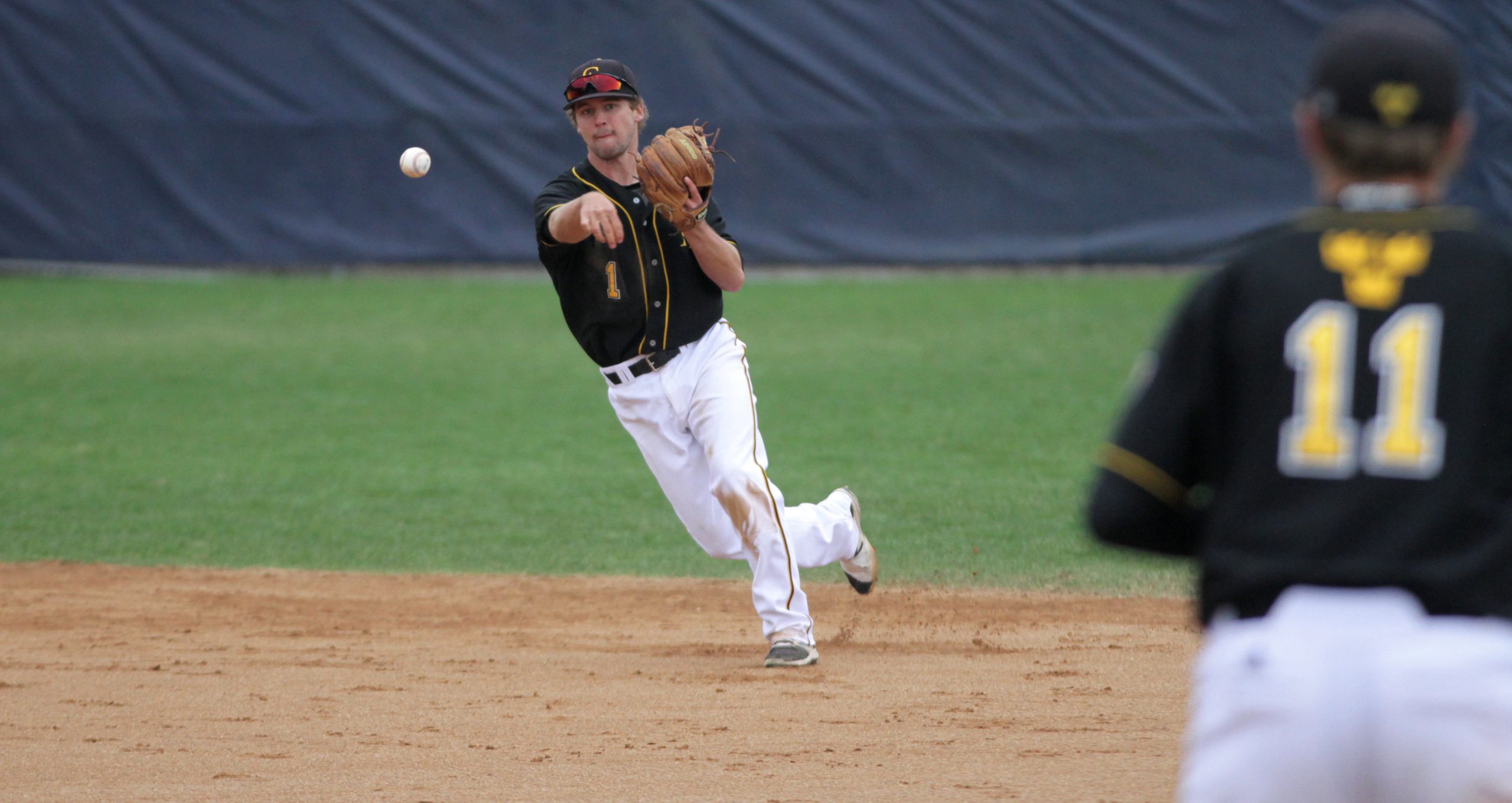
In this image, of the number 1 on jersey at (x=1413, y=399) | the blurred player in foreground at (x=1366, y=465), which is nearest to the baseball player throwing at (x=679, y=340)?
the blurred player in foreground at (x=1366, y=465)

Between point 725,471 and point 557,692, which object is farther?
point 725,471

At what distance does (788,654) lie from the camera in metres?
5.02

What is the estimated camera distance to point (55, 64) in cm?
1614

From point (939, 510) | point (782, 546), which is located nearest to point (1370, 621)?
point (782, 546)

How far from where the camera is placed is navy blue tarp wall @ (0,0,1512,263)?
51.7 ft

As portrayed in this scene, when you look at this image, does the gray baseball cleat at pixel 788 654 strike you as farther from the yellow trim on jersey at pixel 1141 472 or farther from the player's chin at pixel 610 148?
the yellow trim on jersey at pixel 1141 472

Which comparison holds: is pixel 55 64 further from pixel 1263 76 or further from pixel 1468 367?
pixel 1468 367

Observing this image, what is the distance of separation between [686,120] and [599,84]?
36.1 feet

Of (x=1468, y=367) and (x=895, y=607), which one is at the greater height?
(x=1468, y=367)

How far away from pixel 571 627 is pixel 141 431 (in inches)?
200

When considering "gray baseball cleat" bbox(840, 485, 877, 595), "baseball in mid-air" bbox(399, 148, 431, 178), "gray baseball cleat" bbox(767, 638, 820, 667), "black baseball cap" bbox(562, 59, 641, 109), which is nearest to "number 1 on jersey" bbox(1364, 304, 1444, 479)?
"gray baseball cleat" bbox(767, 638, 820, 667)

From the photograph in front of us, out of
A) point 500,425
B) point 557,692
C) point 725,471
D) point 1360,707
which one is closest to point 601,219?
point 725,471

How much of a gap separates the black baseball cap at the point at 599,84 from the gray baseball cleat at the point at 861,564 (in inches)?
62.3

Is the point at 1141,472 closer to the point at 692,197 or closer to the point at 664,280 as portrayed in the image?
the point at 692,197
